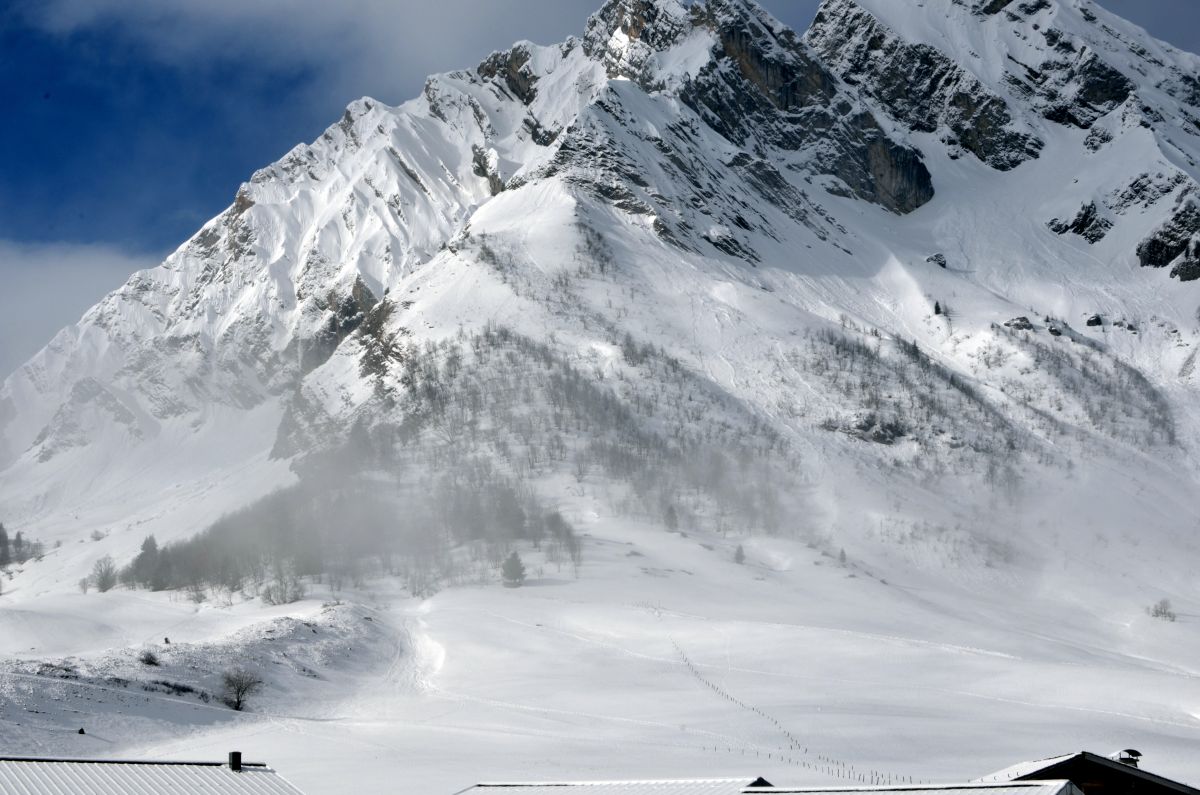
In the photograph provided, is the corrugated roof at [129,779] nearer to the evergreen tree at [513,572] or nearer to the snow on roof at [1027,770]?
the snow on roof at [1027,770]

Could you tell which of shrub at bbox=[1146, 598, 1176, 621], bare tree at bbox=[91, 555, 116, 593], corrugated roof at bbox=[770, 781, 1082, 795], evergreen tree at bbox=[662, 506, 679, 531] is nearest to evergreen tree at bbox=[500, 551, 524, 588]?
evergreen tree at bbox=[662, 506, 679, 531]

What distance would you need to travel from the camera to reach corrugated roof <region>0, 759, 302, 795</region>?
37406mm

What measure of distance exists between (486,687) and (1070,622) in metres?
85.8

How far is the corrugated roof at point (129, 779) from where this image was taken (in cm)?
3741

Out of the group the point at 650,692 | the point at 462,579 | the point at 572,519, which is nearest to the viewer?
the point at 650,692

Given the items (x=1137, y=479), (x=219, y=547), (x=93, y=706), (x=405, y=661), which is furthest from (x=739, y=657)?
(x=1137, y=479)

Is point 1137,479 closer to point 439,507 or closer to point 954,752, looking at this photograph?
point 439,507

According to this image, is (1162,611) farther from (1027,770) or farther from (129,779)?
(129,779)

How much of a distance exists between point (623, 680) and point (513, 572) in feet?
168

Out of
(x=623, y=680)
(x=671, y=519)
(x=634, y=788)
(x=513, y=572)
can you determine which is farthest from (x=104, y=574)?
(x=634, y=788)

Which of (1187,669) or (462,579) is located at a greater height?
(462,579)

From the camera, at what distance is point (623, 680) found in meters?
92.6

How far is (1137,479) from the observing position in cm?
19675

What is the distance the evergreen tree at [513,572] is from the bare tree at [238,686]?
57.5 metres
